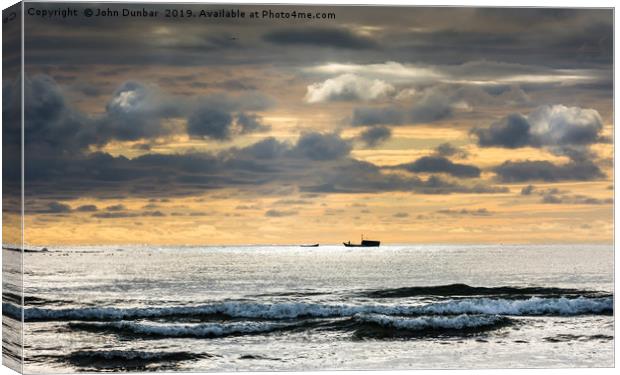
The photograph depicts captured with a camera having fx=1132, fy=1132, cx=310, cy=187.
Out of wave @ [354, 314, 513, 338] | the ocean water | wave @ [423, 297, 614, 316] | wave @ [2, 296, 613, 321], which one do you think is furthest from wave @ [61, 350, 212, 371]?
wave @ [423, 297, 614, 316]

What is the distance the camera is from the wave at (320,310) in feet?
46.8

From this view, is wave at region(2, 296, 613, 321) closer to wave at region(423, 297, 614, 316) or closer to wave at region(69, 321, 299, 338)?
wave at region(423, 297, 614, 316)

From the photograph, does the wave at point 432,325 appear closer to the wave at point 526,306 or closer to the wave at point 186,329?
the wave at point 526,306

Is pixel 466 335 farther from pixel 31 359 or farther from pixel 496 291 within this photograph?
pixel 31 359

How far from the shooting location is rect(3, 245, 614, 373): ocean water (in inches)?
558

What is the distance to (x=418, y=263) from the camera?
14.8m

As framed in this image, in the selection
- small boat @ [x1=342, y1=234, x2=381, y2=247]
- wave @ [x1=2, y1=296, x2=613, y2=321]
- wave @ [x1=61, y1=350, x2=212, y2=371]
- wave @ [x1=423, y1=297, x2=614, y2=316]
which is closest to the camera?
wave @ [x1=61, y1=350, x2=212, y2=371]

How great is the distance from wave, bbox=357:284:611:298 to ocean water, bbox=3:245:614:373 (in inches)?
0.7

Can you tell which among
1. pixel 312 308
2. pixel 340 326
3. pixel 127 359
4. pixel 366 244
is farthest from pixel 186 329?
pixel 366 244

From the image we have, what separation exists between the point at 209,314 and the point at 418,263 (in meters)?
2.80

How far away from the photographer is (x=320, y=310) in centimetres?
1501

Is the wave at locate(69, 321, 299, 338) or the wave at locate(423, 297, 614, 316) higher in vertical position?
the wave at locate(423, 297, 614, 316)

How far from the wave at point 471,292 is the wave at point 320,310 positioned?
7 cm

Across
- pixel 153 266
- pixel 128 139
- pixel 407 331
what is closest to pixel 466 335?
pixel 407 331
